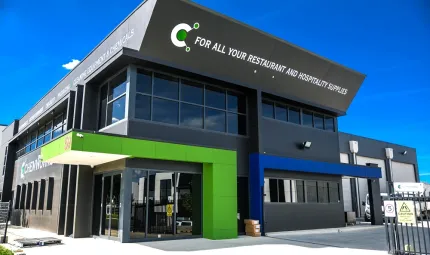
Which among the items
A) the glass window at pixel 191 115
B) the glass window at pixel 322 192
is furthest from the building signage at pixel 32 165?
the glass window at pixel 322 192

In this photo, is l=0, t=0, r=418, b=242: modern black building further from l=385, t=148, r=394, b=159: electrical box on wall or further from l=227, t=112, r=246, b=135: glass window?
l=385, t=148, r=394, b=159: electrical box on wall

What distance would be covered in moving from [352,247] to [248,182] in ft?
19.6

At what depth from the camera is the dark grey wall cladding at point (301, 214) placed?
58.5 ft

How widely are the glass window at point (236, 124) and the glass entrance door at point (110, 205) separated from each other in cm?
589

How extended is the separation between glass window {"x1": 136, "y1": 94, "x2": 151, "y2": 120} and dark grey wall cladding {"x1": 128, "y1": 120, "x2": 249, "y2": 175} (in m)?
0.32

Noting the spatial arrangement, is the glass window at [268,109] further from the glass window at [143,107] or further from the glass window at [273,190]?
the glass window at [143,107]

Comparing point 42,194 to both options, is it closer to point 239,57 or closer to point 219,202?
point 219,202

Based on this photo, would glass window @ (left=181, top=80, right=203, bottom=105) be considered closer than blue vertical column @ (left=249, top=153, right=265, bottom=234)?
Yes

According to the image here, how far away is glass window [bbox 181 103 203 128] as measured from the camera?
15793 millimetres

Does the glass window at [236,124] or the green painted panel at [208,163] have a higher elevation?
the glass window at [236,124]

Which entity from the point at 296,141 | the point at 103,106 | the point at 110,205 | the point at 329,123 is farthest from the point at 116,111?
the point at 329,123

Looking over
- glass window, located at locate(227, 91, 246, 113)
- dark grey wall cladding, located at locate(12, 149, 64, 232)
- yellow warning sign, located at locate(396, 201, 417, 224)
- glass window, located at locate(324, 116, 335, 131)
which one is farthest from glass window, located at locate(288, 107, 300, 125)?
dark grey wall cladding, located at locate(12, 149, 64, 232)

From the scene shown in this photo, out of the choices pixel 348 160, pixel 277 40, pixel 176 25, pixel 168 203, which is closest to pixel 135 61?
pixel 176 25

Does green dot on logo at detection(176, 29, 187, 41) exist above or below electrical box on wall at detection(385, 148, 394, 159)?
above
